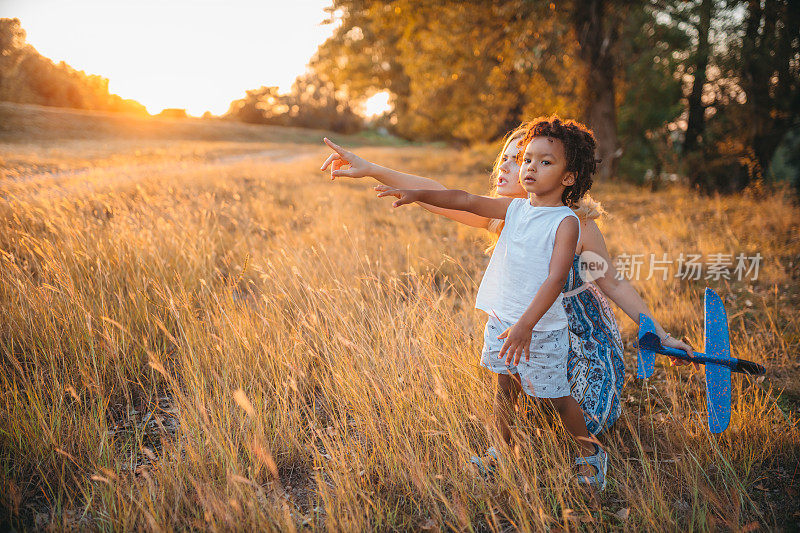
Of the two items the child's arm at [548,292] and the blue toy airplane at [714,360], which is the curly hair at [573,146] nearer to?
the child's arm at [548,292]

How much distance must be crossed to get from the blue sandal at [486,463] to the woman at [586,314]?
0.16 metres

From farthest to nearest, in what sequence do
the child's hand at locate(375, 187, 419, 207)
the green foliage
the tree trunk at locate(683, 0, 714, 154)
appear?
the green foliage
the tree trunk at locate(683, 0, 714, 154)
the child's hand at locate(375, 187, 419, 207)

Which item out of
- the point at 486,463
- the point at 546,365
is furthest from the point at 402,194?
the point at 486,463

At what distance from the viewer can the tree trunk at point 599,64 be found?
8413mm

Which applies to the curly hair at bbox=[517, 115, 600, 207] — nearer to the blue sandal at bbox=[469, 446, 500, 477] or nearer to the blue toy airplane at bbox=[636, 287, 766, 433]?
the blue toy airplane at bbox=[636, 287, 766, 433]

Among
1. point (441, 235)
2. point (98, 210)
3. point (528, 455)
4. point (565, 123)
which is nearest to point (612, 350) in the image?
point (528, 455)

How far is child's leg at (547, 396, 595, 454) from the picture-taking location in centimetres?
177

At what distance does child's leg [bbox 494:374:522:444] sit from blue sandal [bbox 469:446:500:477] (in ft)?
0.40

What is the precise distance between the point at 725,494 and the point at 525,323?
1166 millimetres

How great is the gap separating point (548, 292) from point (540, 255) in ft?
0.67

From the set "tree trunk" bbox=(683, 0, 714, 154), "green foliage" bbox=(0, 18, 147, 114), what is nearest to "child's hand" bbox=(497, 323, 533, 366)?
"tree trunk" bbox=(683, 0, 714, 154)

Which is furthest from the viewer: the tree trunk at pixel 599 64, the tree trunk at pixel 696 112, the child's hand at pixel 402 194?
the tree trunk at pixel 696 112

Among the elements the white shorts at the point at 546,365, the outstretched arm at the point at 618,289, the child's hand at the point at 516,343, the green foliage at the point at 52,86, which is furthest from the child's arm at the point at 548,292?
the green foliage at the point at 52,86

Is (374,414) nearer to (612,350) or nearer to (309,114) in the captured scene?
(612,350)
